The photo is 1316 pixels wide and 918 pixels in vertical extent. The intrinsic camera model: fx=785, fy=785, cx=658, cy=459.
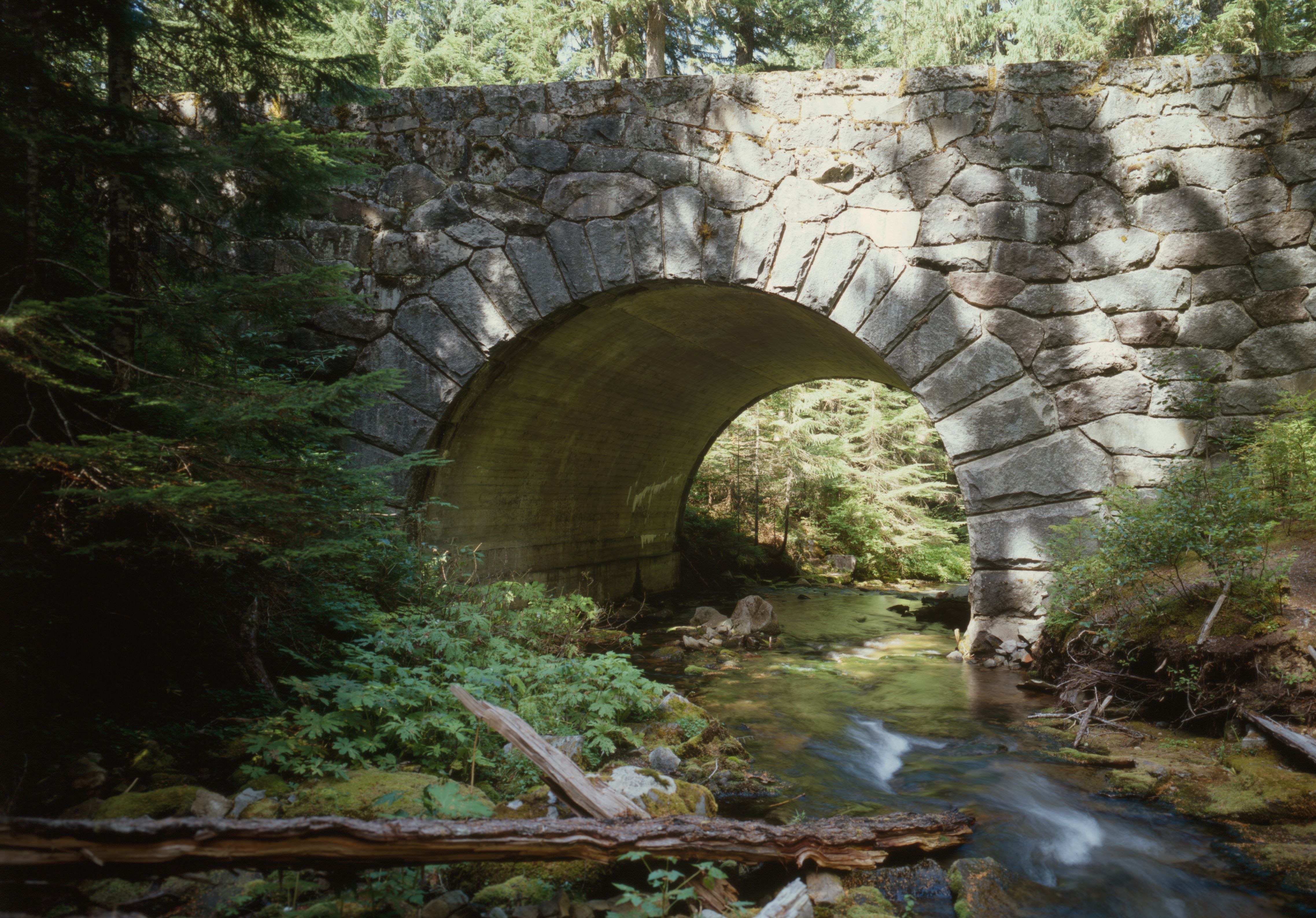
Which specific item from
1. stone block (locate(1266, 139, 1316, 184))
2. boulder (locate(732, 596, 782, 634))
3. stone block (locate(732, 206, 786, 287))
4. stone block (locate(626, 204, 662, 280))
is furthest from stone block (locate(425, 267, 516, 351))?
stone block (locate(1266, 139, 1316, 184))

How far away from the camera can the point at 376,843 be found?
6.00 ft

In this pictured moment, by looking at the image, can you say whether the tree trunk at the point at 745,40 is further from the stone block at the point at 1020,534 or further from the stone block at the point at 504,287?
the stone block at the point at 1020,534

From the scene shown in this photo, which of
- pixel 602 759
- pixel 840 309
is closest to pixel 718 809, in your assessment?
pixel 602 759

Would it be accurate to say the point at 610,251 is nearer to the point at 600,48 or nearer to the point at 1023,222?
the point at 1023,222

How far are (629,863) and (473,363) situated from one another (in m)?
3.80

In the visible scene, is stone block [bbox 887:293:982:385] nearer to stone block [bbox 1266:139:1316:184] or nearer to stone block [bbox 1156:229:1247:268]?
stone block [bbox 1156:229:1247:268]

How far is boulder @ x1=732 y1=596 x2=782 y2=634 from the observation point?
726 centimetres

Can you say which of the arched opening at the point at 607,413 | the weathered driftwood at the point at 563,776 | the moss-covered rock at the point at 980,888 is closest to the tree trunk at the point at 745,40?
the arched opening at the point at 607,413

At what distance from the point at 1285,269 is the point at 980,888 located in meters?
4.28

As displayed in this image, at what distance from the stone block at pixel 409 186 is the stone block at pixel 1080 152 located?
13.1 feet

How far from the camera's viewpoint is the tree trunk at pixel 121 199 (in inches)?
112

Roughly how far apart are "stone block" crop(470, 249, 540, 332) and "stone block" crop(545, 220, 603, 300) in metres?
0.31

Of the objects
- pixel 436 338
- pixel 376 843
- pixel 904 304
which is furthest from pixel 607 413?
pixel 376 843

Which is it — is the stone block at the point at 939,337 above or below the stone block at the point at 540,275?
below
